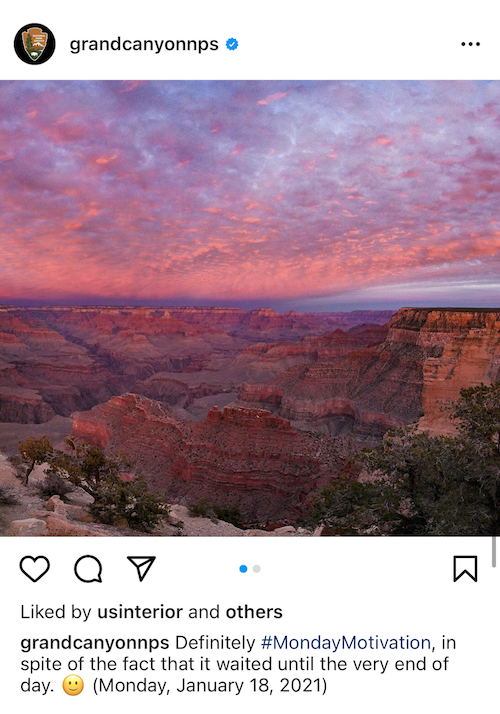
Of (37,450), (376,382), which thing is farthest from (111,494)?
(376,382)

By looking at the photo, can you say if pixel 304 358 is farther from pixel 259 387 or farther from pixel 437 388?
pixel 437 388

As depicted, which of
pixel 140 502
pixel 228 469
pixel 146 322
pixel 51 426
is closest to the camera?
pixel 140 502
